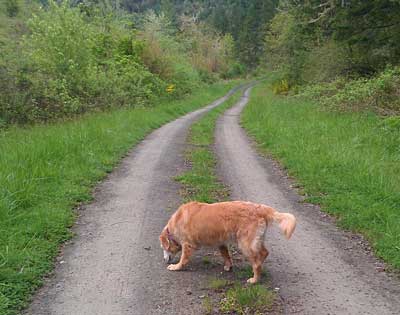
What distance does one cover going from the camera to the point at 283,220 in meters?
4.47

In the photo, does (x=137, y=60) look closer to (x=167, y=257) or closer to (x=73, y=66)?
(x=73, y=66)

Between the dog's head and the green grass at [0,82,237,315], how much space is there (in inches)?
53.5

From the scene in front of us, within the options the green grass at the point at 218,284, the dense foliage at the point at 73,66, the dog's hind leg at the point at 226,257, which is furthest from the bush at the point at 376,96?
the green grass at the point at 218,284

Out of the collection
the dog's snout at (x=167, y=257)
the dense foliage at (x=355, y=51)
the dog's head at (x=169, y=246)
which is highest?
the dense foliage at (x=355, y=51)

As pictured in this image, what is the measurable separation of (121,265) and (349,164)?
5624 millimetres

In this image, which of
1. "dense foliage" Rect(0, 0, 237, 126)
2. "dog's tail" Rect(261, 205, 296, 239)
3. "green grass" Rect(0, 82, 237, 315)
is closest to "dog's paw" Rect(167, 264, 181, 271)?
"dog's tail" Rect(261, 205, 296, 239)

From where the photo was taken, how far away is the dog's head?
520 cm

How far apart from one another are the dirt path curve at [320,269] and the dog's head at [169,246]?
1095mm

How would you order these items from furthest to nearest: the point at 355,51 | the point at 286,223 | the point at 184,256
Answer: the point at 355,51, the point at 184,256, the point at 286,223

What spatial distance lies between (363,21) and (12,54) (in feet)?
47.3

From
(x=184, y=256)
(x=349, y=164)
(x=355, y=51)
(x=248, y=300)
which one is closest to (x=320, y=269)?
(x=248, y=300)

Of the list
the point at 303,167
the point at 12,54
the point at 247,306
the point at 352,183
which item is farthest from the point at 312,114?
the point at 247,306

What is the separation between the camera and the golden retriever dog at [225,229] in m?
4.57

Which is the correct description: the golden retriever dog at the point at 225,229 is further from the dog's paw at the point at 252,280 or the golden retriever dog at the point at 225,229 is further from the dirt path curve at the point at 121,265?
the dirt path curve at the point at 121,265
